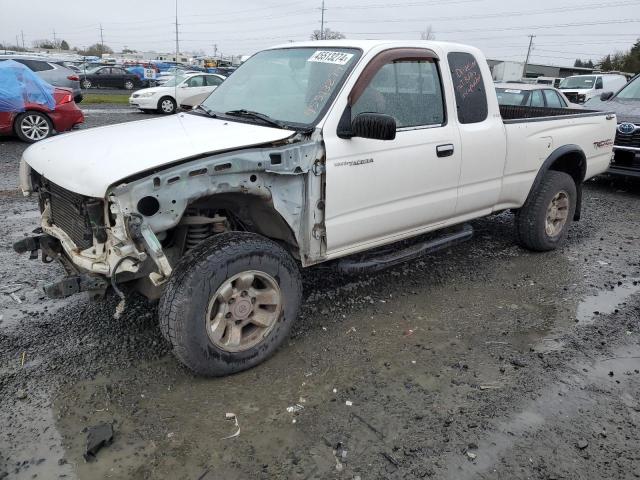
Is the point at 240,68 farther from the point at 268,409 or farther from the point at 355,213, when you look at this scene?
the point at 268,409

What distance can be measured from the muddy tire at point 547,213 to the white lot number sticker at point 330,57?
100 inches

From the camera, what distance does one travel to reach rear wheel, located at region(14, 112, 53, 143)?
10.9 m

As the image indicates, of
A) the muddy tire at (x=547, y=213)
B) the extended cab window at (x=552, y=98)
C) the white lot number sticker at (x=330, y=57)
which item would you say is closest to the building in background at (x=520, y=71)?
the extended cab window at (x=552, y=98)

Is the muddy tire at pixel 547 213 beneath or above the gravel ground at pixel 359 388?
above

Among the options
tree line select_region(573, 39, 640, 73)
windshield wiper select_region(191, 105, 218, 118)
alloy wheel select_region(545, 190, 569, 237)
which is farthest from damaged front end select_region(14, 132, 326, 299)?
tree line select_region(573, 39, 640, 73)

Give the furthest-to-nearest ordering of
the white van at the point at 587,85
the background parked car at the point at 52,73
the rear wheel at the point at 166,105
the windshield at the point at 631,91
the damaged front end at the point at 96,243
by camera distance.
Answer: the white van at the point at 587,85, the rear wheel at the point at 166,105, the background parked car at the point at 52,73, the windshield at the point at 631,91, the damaged front end at the point at 96,243

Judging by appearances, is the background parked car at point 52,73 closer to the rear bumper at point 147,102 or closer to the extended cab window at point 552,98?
the rear bumper at point 147,102

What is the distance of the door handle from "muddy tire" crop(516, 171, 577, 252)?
1550 millimetres

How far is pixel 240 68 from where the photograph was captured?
449cm

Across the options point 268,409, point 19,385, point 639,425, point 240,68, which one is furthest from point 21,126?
point 639,425

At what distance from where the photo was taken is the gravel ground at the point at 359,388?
261cm

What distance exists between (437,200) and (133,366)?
253 centimetres

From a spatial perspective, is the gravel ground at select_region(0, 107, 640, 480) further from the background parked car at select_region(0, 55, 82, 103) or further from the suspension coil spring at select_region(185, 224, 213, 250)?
the background parked car at select_region(0, 55, 82, 103)

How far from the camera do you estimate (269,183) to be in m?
3.18
